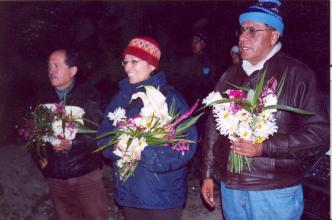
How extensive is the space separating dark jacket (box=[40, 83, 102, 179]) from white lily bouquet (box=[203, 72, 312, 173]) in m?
1.61

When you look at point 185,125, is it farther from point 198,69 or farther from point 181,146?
point 198,69

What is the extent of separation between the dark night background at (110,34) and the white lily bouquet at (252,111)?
17.6ft

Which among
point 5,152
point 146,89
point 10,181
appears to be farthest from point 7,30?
point 146,89

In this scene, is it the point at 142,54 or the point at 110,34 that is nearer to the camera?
the point at 142,54

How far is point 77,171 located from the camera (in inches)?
165

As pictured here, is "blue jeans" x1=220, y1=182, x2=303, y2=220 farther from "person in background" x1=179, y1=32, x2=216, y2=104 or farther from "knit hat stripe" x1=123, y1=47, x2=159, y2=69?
"person in background" x1=179, y1=32, x2=216, y2=104

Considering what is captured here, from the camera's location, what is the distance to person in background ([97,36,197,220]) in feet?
11.1

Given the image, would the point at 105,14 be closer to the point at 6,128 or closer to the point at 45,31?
the point at 45,31

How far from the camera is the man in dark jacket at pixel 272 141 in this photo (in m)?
2.94

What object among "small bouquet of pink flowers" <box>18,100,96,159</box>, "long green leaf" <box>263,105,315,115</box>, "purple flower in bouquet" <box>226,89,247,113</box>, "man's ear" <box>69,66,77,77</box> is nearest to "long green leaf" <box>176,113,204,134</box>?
"purple flower in bouquet" <box>226,89,247,113</box>

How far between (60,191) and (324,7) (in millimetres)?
7557

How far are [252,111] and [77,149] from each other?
2095 mm

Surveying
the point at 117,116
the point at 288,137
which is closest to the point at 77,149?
the point at 117,116

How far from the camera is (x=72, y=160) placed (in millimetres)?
4188
